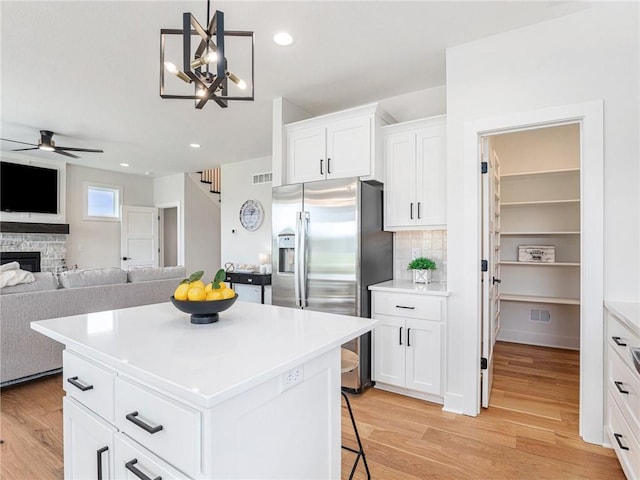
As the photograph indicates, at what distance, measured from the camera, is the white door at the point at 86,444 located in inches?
46.4

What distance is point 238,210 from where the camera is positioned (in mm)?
6543

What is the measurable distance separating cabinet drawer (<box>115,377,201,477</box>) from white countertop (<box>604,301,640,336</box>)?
188 cm

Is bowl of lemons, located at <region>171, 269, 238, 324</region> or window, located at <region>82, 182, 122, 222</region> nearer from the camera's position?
bowl of lemons, located at <region>171, 269, 238, 324</region>

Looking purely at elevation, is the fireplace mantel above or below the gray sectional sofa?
above

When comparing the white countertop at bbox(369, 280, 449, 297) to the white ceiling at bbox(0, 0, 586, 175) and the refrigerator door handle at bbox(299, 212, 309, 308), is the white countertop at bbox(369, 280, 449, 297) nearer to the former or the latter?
the refrigerator door handle at bbox(299, 212, 309, 308)

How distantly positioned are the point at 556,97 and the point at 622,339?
1574 millimetres

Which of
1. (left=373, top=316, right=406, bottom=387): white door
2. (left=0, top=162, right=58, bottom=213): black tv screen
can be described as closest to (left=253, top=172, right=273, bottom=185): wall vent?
(left=0, top=162, right=58, bottom=213): black tv screen

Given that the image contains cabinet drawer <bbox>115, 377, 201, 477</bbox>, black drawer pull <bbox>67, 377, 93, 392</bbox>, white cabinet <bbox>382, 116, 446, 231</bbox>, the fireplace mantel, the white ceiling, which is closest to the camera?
cabinet drawer <bbox>115, 377, 201, 477</bbox>

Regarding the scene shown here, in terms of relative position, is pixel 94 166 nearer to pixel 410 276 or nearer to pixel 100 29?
pixel 100 29

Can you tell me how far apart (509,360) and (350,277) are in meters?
2.19

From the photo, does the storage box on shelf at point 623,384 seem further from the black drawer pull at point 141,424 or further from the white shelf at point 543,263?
the white shelf at point 543,263

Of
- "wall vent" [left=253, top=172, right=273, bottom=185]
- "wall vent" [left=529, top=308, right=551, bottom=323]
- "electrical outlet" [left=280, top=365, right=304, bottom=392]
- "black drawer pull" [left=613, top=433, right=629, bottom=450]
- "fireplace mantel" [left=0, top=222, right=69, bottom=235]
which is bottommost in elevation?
"black drawer pull" [left=613, top=433, right=629, bottom=450]

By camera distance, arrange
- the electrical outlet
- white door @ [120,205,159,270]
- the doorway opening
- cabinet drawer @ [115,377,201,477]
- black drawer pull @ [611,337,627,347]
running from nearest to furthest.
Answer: cabinet drawer @ [115,377,201,477], the electrical outlet, black drawer pull @ [611,337,627,347], the doorway opening, white door @ [120,205,159,270]

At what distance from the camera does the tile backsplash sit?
333 cm
